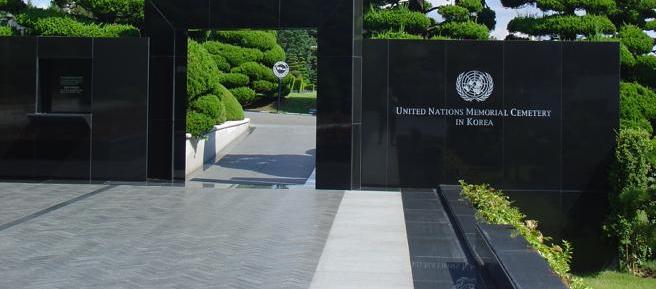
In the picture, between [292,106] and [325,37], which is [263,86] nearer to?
[292,106]

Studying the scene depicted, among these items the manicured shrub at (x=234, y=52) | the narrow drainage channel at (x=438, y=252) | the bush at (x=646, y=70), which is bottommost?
the narrow drainage channel at (x=438, y=252)

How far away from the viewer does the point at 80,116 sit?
14586 mm

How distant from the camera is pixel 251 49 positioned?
38656mm

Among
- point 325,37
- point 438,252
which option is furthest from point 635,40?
point 438,252

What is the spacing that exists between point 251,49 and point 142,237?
3055cm

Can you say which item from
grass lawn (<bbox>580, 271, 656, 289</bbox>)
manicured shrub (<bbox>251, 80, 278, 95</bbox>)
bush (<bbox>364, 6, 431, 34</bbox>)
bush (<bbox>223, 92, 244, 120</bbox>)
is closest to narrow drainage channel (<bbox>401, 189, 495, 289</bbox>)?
grass lawn (<bbox>580, 271, 656, 289</bbox>)

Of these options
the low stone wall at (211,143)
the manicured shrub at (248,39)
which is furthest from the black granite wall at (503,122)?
the manicured shrub at (248,39)

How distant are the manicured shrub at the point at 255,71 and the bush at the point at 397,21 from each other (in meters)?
18.5

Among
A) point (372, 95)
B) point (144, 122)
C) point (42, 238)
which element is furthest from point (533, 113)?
point (42, 238)

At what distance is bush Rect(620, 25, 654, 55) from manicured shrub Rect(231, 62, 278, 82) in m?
21.3

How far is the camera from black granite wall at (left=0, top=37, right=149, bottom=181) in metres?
14.6

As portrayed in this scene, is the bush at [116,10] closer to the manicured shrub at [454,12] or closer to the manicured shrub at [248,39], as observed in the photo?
the manicured shrub at [454,12]

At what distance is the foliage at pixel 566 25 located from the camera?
20203 millimetres

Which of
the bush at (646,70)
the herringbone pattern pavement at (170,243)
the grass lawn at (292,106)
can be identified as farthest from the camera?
the grass lawn at (292,106)
